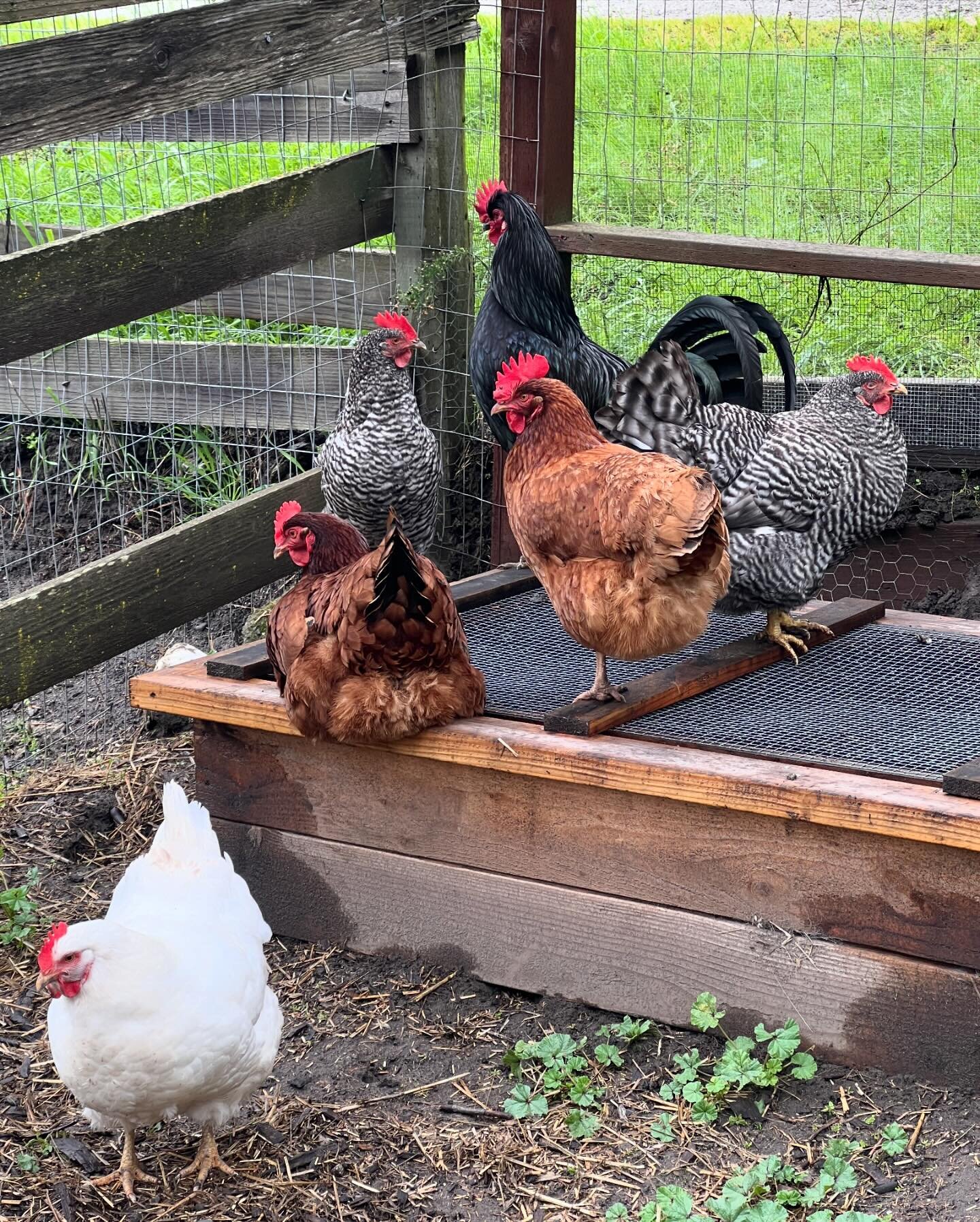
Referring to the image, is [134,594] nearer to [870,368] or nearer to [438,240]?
[438,240]

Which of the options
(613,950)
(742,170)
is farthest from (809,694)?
(742,170)

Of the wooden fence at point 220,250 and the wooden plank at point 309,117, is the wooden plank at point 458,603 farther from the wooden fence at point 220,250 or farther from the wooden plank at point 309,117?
the wooden plank at point 309,117

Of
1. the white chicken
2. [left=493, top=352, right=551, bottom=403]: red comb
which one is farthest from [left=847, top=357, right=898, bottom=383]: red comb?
the white chicken

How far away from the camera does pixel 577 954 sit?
275 centimetres

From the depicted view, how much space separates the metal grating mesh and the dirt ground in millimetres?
526

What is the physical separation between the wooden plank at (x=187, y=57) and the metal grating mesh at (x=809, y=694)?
5.07ft

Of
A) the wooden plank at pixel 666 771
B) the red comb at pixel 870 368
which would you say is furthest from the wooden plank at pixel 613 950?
the red comb at pixel 870 368

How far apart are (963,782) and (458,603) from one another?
5.56 feet

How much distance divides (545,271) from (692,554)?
1.66m

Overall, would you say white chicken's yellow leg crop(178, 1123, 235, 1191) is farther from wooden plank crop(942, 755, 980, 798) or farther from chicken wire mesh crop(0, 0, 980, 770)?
chicken wire mesh crop(0, 0, 980, 770)

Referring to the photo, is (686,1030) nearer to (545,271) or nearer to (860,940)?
(860,940)

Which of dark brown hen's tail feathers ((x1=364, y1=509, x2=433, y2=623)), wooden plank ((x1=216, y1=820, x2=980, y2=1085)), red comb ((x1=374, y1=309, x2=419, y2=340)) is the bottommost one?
wooden plank ((x1=216, y1=820, x2=980, y2=1085))

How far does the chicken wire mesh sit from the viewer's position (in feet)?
14.6

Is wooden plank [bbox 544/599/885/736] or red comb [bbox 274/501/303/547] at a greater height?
red comb [bbox 274/501/303/547]
